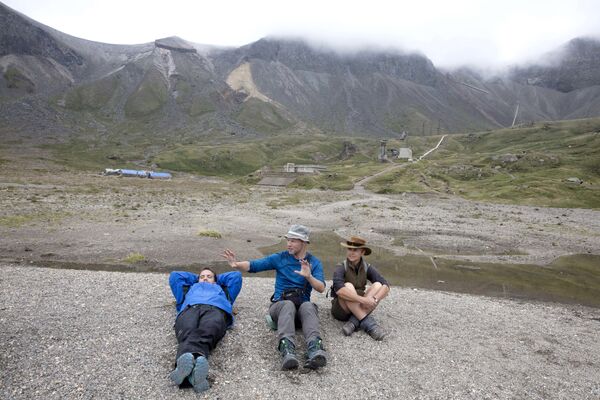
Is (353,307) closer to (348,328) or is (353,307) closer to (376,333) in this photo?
(348,328)

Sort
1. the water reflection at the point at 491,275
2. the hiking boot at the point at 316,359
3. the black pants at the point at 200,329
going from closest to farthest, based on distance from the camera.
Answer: the black pants at the point at 200,329 < the hiking boot at the point at 316,359 < the water reflection at the point at 491,275

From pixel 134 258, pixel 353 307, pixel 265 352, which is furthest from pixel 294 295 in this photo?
pixel 134 258

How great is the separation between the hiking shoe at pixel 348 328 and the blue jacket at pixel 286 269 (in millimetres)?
1346

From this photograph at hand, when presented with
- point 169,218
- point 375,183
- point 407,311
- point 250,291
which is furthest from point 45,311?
point 375,183

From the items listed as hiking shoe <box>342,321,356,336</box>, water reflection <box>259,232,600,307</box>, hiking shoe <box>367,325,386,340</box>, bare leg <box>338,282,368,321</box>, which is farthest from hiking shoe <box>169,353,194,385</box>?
water reflection <box>259,232,600,307</box>

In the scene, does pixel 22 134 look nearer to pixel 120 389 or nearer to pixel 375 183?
pixel 375 183

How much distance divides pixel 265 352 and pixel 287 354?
106 centimetres

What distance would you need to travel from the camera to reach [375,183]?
95.9m

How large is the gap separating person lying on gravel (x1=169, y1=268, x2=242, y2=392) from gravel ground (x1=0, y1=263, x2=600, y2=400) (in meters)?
0.37

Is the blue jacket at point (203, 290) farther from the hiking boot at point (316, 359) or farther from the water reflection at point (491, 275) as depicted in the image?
the water reflection at point (491, 275)

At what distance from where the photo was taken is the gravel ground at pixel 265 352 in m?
7.94

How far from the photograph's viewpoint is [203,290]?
10.4 metres

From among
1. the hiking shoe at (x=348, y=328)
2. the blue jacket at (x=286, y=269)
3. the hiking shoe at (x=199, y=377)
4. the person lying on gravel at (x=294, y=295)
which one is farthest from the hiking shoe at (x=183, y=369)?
the hiking shoe at (x=348, y=328)

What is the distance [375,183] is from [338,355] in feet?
290
